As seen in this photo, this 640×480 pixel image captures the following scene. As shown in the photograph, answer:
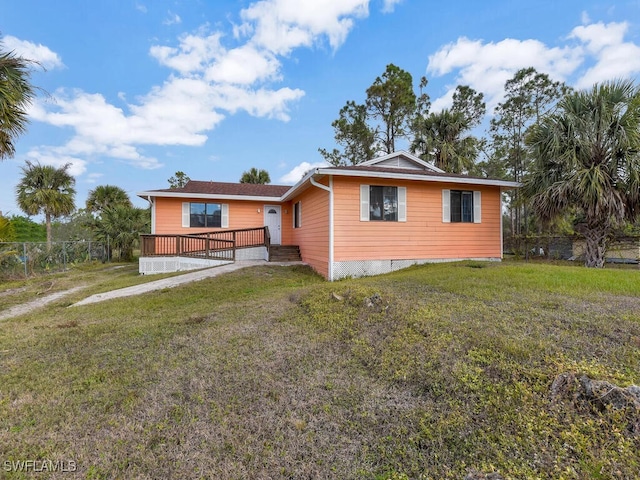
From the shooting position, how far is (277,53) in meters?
13.0

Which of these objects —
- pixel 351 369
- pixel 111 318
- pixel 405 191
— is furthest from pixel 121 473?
pixel 405 191

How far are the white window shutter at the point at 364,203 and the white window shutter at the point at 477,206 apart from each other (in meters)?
3.87

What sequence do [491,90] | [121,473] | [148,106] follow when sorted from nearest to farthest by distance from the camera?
[121,473] → [148,106] → [491,90]

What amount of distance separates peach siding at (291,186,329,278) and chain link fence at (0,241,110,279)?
962 cm

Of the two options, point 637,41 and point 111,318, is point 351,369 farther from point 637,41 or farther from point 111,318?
point 637,41

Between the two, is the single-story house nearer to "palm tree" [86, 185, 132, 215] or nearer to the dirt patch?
the dirt patch

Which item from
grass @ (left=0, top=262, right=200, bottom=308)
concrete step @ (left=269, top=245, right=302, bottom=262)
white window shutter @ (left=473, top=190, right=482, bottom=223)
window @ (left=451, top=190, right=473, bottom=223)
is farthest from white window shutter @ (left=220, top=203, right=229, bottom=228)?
white window shutter @ (left=473, top=190, right=482, bottom=223)

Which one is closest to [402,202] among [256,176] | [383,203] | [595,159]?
[383,203]

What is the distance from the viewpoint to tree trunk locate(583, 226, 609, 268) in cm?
884

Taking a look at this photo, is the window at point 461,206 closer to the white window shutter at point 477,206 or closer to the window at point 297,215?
the white window shutter at point 477,206

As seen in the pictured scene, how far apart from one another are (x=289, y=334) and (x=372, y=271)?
531 cm

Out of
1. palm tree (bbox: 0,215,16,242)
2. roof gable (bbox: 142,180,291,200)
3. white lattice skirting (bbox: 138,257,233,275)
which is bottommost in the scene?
white lattice skirting (bbox: 138,257,233,275)

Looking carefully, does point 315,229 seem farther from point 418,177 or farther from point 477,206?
point 477,206

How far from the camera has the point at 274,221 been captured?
44.7ft
